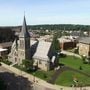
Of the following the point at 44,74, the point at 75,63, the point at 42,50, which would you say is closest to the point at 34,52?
the point at 42,50

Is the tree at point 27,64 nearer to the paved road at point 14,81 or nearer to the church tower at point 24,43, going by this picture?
the church tower at point 24,43

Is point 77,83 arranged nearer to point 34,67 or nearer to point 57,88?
point 57,88

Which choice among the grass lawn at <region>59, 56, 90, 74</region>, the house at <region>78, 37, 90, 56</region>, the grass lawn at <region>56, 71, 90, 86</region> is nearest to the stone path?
the grass lawn at <region>56, 71, 90, 86</region>

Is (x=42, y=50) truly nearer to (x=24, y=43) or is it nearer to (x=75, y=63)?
(x=24, y=43)

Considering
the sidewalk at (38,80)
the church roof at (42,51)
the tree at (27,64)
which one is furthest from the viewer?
the church roof at (42,51)

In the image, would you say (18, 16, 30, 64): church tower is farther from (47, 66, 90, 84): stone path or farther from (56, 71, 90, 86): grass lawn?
(56, 71, 90, 86): grass lawn

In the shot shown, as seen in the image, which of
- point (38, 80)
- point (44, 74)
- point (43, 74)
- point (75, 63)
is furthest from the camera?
point (75, 63)

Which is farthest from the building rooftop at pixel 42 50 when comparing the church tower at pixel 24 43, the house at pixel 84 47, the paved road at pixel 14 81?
the house at pixel 84 47
